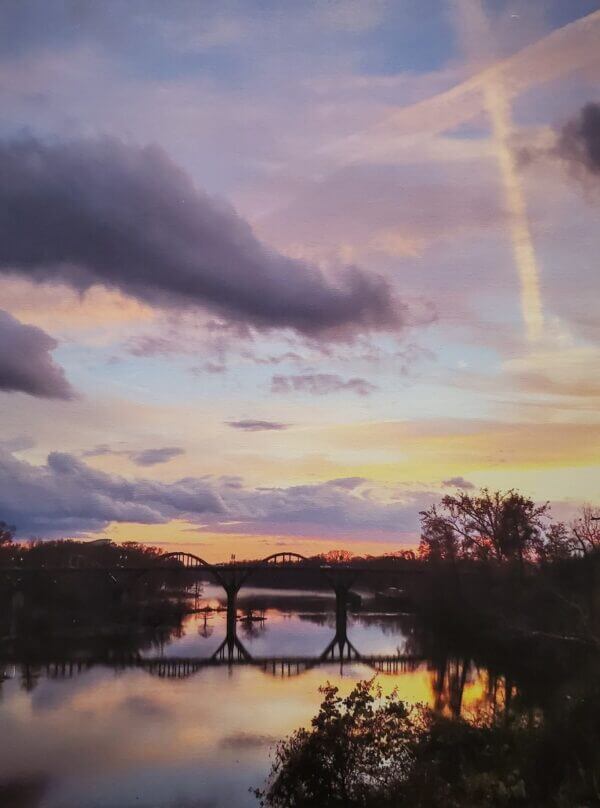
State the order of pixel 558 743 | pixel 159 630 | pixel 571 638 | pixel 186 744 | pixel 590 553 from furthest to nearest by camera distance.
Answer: pixel 159 630 → pixel 590 553 → pixel 571 638 → pixel 186 744 → pixel 558 743

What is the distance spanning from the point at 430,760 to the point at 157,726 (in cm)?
2031

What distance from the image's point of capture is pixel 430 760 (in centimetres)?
2423

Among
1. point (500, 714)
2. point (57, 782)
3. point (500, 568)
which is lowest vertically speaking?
point (57, 782)

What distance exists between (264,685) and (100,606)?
4581 cm

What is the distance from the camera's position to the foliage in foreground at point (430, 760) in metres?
21.0

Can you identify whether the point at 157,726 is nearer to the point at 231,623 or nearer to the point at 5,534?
the point at 231,623

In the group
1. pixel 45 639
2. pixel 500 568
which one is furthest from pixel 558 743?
pixel 45 639

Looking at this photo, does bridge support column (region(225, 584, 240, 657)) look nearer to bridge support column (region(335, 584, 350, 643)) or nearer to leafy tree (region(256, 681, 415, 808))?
bridge support column (region(335, 584, 350, 643))

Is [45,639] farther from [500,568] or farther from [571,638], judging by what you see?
[571,638]

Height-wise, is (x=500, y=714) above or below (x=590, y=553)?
below

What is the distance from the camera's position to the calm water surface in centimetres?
2925

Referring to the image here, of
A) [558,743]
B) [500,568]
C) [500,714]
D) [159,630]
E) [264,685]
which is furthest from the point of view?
[159,630]

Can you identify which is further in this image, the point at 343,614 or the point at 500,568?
the point at 343,614

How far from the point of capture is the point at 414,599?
300 feet
